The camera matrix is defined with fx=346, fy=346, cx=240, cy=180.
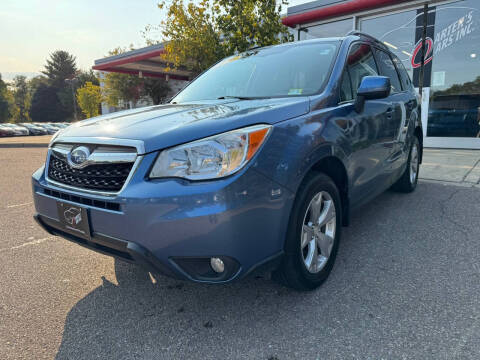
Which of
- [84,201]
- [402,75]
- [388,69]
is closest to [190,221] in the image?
[84,201]

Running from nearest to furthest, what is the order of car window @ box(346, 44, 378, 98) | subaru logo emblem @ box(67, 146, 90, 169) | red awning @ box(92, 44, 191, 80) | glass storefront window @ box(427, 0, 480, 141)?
subaru logo emblem @ box(67, 146, 90, 169) → car window @ box(346, 44, 378, 98) → glass storefront window @ box(427, 0, 480, 141) → red awning @ box(92, 44, 191, 80)

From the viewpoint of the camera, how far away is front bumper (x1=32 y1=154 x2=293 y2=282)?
1610mm

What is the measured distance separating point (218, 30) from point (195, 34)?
700 mm

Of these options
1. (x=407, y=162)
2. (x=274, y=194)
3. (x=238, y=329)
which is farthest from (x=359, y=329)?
(x=407, y=162)

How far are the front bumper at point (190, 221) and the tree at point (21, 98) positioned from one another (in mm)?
75805

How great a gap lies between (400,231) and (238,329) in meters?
2.08

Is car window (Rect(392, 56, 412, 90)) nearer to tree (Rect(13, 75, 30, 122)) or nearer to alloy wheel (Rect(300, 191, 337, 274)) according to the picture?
alloy wheel (Rect(300, 191, 337, 274))

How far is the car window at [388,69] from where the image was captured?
348 centimetres

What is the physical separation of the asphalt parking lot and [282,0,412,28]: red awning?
8274mm

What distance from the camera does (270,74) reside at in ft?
9.43

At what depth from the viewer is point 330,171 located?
95.2 inches

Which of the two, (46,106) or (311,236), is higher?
(46,106)

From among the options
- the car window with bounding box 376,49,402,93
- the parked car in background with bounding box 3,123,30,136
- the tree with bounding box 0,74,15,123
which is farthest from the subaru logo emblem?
the tree with bounding box 0,74,15,123

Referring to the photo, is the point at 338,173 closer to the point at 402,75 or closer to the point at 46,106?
the point at 402,75
